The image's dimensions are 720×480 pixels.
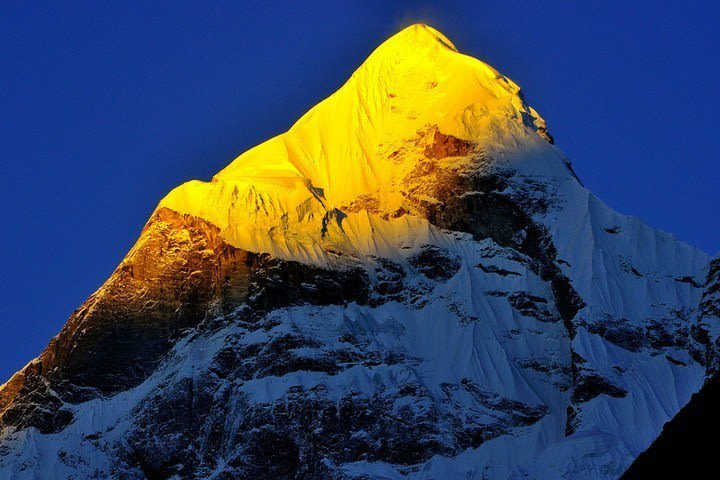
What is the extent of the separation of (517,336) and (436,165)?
2570 centimetres

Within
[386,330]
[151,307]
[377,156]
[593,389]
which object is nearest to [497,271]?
[386,330]

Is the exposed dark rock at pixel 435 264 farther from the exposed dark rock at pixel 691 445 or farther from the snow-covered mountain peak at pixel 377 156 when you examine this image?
the exposed dark rock at pixel 691 445

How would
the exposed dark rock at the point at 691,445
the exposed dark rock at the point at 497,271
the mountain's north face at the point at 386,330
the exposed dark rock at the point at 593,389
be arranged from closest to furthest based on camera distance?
1. the exposed dark rock at the point at 691,445
2. the mountain's north face at the point at 386,330
3. the exposed dark rock at the point at 593,389
4. the exposed dark rock at the point at 497,271

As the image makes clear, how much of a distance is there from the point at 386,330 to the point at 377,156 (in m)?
31.6

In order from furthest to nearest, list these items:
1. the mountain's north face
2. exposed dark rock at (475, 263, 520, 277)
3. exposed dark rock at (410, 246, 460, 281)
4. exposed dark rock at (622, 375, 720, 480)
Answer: exposed dark rock at (410, 246, 460, 281), exposed dark rock at (475, 263, 520, 277), the mountain's north face, exposed dark rock at (622, 375, 720, 480)

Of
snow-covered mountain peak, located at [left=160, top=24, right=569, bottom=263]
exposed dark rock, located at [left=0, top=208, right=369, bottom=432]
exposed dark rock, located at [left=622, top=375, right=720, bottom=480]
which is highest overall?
snow-covered mountain peak, located at [left=160, top=24, right=569, bottom=263]

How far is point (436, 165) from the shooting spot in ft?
506

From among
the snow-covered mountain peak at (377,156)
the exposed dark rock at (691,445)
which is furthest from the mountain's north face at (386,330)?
the exposed dark rock at (691,445)

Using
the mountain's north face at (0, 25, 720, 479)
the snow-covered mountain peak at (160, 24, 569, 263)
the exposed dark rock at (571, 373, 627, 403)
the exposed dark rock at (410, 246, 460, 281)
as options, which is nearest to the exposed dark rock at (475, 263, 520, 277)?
the mountain's north face at (0, 25, 720, 479)

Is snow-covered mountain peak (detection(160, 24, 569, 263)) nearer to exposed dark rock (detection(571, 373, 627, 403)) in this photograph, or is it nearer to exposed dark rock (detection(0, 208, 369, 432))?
exposed dark rock (detection(0, 208, 369, 432))

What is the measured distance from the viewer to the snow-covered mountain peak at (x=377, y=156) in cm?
14300

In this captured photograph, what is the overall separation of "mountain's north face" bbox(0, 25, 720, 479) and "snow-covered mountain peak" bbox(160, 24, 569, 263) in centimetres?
31

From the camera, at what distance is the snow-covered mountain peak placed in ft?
469

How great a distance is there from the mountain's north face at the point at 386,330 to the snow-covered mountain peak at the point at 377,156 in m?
0.31
